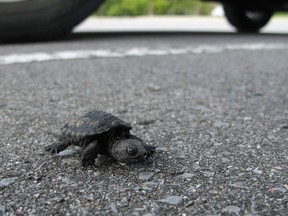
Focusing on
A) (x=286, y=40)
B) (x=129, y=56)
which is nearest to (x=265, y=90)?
(x=129, y=56)

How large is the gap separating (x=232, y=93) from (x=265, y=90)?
0.90ft

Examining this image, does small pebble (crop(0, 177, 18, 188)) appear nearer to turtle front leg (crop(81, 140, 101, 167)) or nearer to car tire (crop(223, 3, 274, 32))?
turtle front leg (crop(81, 140, 101, 167))

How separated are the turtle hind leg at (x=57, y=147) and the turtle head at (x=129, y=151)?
25 cm

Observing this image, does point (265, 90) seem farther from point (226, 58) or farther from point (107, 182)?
point (107, 182)

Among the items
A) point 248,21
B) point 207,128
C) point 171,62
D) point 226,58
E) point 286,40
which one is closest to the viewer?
point 207,128

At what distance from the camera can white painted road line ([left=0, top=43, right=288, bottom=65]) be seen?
372cm

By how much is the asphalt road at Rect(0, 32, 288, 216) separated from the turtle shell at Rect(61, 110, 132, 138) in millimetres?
132

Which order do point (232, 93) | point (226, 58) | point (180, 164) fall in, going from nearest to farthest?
1. point (180, 164)
2. point (232, 93)
3. point (226, 58)

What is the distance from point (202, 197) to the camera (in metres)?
1.42

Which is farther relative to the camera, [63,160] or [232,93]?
[232,93]

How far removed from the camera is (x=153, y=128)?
2.14 m

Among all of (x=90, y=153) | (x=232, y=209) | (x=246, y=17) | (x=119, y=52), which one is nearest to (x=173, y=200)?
(x=232, y=209)

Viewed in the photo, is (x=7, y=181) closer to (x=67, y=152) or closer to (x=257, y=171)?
(x=67, y=152)

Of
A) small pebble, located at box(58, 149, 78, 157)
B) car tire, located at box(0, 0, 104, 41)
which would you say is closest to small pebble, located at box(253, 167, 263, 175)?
small pebble, located at box(58, 149, 78, 157)
